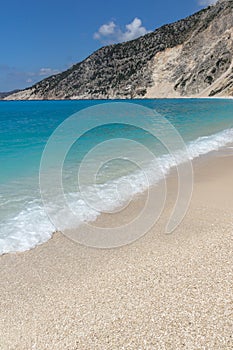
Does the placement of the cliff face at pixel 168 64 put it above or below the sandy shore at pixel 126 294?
above

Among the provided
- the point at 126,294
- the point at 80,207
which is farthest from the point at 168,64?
the point at 126,294

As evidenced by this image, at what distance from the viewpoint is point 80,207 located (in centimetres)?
749

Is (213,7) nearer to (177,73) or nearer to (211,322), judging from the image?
(177,73)

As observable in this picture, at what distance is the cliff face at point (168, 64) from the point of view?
93812 millimetres

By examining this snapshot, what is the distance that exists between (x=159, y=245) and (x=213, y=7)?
134m

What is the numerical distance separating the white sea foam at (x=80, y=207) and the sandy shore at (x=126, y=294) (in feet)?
1.40

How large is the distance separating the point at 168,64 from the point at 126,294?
114974 mm

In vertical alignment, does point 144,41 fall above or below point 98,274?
above

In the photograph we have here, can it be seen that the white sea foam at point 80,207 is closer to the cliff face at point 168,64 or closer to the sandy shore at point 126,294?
the sandy shore at point 126,294

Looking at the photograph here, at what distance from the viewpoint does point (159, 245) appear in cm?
521

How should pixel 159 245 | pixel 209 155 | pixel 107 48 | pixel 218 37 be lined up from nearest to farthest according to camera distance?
pixel 159 245 → pixel 209 155 → pixel 218 37 → pixel 107 48

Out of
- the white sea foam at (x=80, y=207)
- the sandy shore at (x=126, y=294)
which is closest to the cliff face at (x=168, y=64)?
the white sea foam at (x=80, y=207)

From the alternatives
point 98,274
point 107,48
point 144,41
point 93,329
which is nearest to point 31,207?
point 98,274

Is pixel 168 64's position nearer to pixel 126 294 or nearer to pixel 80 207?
pixel 80 207
